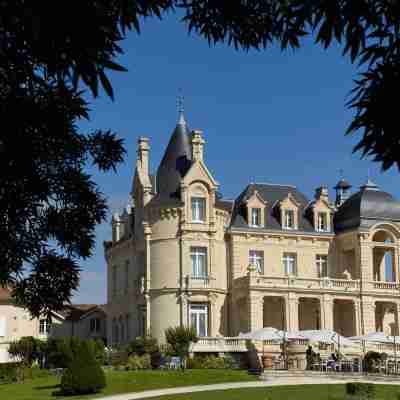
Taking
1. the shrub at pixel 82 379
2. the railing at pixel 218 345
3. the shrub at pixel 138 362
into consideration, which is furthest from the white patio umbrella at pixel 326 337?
the shrub at pixel 82 379

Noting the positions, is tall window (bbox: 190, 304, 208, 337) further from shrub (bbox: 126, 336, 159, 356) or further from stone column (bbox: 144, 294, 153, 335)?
shrub (bbox: 126, 336, 159, 356)

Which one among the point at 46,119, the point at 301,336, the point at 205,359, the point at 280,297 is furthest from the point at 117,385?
the point at 46,119

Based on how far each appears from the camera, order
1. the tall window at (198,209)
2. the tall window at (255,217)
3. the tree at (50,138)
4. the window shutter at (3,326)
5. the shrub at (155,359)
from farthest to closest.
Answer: the window shutter at (3,326) < the tall window at (255,217) < the tall window at (198,209) < the shrub at (155,359) < the tree at (50,138)

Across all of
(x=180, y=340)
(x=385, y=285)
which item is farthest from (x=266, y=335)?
(x=385, y=285)

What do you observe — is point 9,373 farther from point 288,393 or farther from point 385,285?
point 385,285

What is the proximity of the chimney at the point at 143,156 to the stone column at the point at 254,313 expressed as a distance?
10.1 m

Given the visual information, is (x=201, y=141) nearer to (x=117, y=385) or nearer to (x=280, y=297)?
(x=280, y=297)

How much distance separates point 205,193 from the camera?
159 ft

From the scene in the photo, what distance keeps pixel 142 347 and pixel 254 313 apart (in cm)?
652

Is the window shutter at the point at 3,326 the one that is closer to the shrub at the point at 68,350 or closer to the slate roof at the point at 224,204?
the shrub at the point at 68,350

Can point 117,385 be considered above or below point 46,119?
below

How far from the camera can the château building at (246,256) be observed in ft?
157

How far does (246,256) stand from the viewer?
4972 cm

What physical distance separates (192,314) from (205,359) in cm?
594
